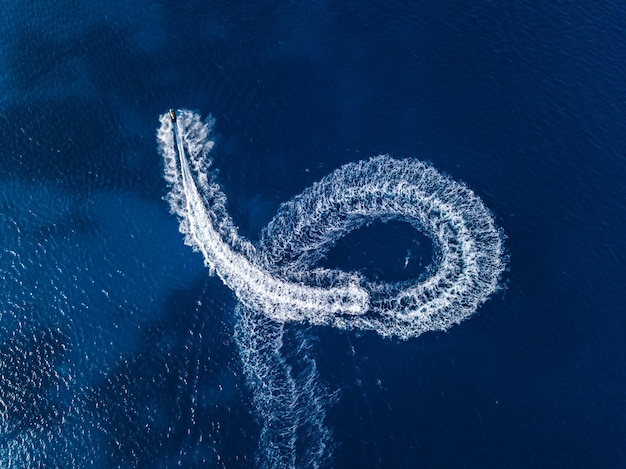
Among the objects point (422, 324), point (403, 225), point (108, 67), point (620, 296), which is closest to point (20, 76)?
point (108, 67)

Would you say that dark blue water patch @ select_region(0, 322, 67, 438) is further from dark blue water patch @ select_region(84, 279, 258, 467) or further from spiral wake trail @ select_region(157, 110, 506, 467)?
spiral wake trail @ select_region(157, 110, 506, 467)

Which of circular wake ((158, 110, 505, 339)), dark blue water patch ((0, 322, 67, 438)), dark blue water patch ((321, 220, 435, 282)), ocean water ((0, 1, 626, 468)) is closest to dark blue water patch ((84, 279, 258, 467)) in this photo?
ocean water ((0, 1, 626, 468))

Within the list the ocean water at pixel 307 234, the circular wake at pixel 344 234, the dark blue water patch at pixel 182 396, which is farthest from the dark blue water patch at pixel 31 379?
the circular wake at pixel 344 234

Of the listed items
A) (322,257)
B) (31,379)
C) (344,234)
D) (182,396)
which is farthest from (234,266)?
(31,379)

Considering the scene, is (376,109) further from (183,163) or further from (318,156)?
(183,163)

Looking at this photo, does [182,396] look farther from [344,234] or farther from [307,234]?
[344,234]

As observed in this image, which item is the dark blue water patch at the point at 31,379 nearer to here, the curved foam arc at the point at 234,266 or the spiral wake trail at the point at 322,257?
the curved foam arc at the point at 234,266
